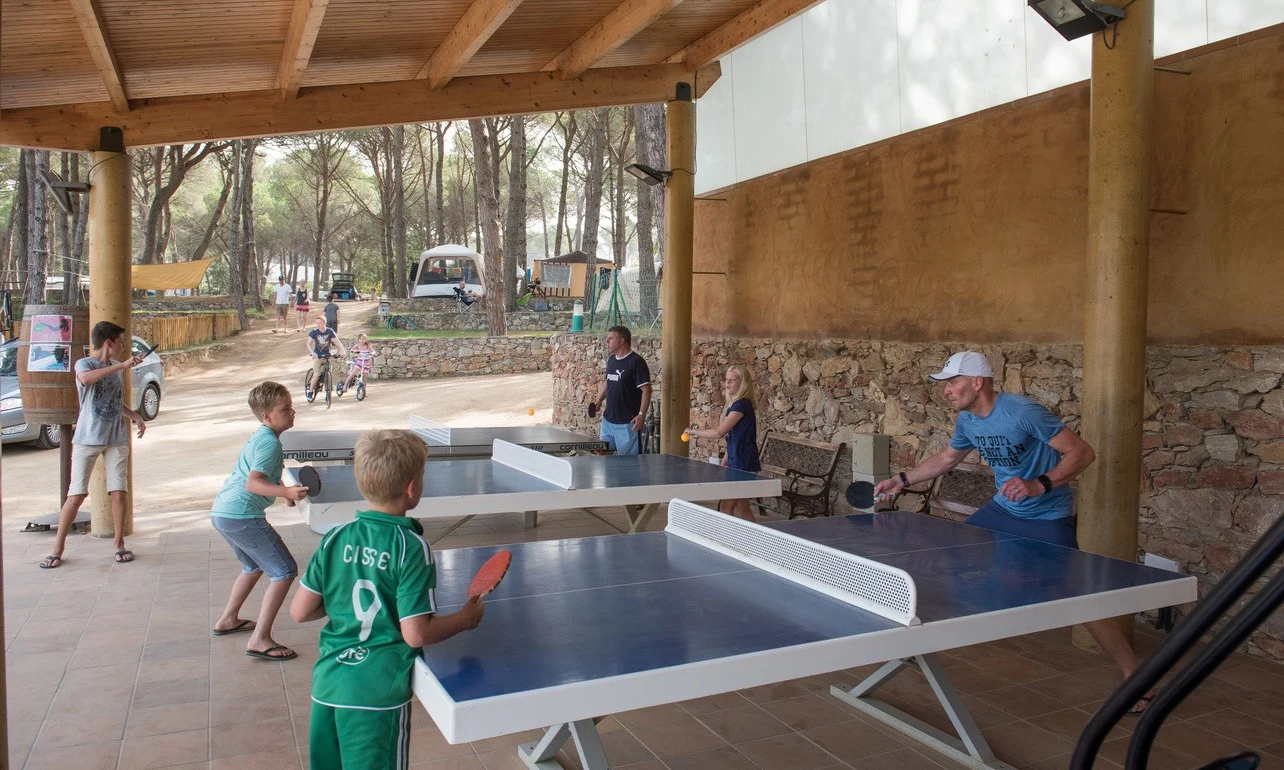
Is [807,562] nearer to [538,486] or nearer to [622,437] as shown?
[538,486]

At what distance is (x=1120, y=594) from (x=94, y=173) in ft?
24.5

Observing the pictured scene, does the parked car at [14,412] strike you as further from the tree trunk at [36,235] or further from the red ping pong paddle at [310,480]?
the red ping pong paddle at [310,480]

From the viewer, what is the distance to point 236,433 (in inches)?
575

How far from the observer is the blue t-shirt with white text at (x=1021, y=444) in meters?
4.23

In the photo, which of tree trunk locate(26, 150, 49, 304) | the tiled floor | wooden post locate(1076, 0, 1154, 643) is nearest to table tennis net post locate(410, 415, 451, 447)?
the tiled floor

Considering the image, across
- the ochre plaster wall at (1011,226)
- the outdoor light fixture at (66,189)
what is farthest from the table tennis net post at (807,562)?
the outdoor light fixture at (66,189)

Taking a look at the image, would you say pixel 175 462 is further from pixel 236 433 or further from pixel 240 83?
pixel 240 83

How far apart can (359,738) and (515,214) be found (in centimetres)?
2763

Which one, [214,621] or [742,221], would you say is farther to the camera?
[742,221]

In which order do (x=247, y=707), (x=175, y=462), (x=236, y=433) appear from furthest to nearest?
(x=236, y=433), (x=175, y=462), (x=247, y=707)

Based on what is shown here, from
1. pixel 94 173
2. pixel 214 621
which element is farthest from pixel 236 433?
pixel 214 621

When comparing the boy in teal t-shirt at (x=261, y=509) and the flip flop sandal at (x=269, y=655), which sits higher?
the boy in teal t-shirt at (x=261, y=509)

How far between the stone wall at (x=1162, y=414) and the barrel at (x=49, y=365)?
229 inches

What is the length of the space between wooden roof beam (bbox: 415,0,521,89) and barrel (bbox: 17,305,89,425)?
3.38m
